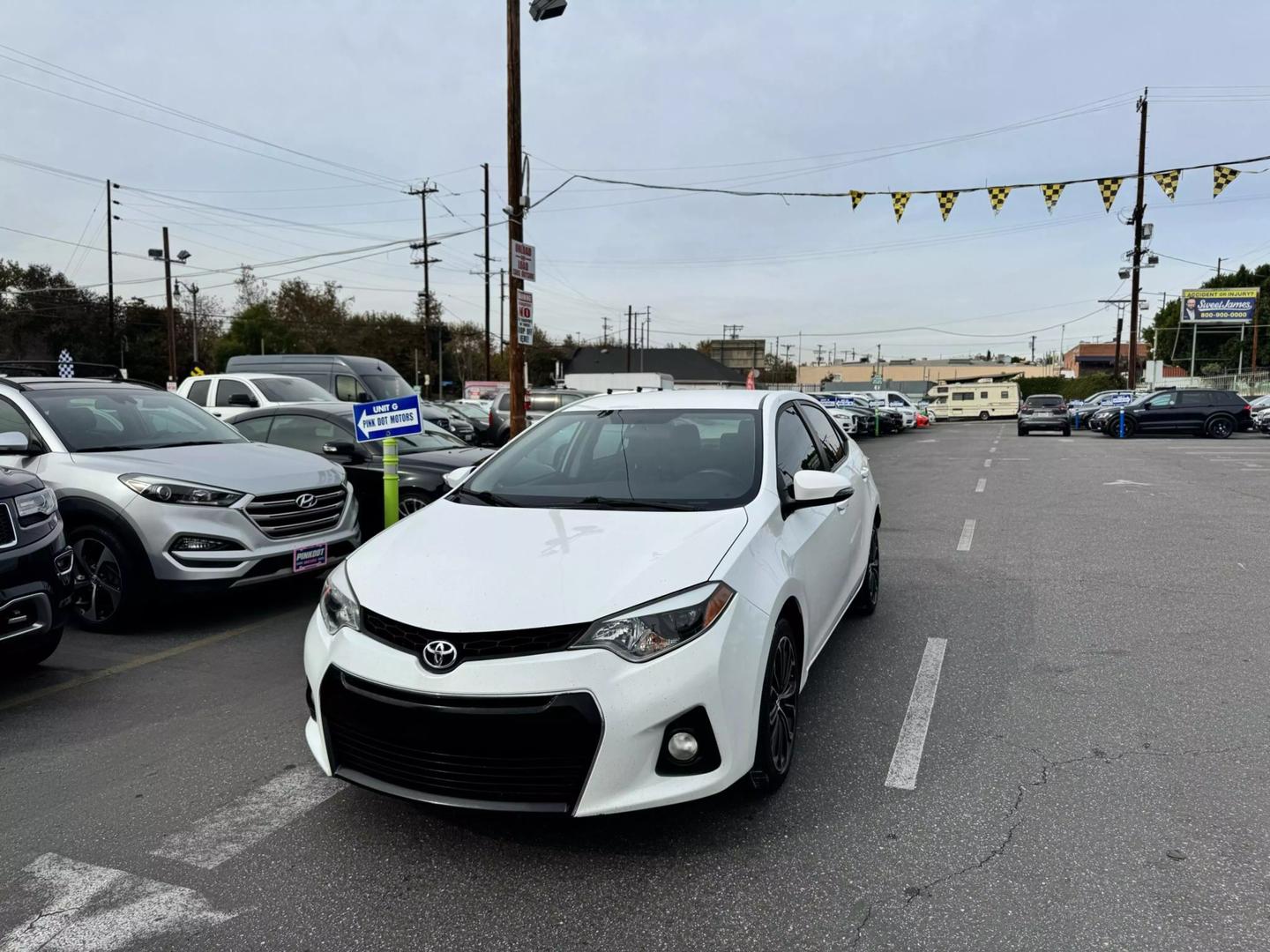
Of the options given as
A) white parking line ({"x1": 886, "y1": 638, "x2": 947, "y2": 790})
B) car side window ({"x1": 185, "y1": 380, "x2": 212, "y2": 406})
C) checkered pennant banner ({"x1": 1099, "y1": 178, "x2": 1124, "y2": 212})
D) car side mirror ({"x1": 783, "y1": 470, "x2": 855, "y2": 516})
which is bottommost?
white parking line ({"x1": 886, "y1": 638, "x2": 947, "y2": 790})

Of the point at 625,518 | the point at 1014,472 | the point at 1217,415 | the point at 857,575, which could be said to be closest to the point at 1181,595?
the point at 857,575

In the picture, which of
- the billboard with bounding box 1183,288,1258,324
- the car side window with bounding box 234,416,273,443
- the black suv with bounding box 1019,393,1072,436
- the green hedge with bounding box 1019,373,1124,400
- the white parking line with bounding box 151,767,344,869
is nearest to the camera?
the white parking line with bounding box 151,767,344,869

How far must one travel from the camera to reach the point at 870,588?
5867 millimetres

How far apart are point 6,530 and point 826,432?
14.9 feet

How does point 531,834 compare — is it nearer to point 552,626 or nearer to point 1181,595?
point 552,626

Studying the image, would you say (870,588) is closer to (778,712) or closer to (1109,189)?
(778,712)

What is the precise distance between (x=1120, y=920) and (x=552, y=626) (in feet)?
6.20

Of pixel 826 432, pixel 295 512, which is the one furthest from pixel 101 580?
pixel 826 432

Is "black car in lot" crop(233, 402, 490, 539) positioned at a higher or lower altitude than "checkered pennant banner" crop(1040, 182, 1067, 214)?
lower

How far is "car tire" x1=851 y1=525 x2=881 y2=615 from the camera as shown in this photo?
573 cm

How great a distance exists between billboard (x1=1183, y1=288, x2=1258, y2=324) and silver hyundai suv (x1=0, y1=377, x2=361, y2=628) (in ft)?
218

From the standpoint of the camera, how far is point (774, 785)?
3.26 meters

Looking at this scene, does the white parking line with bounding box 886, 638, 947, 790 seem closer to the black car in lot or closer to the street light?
the black car in lot

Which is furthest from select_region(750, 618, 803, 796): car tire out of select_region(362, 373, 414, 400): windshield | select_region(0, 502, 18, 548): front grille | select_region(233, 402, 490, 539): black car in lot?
select_region(362, 373, 414, 400): windshield
